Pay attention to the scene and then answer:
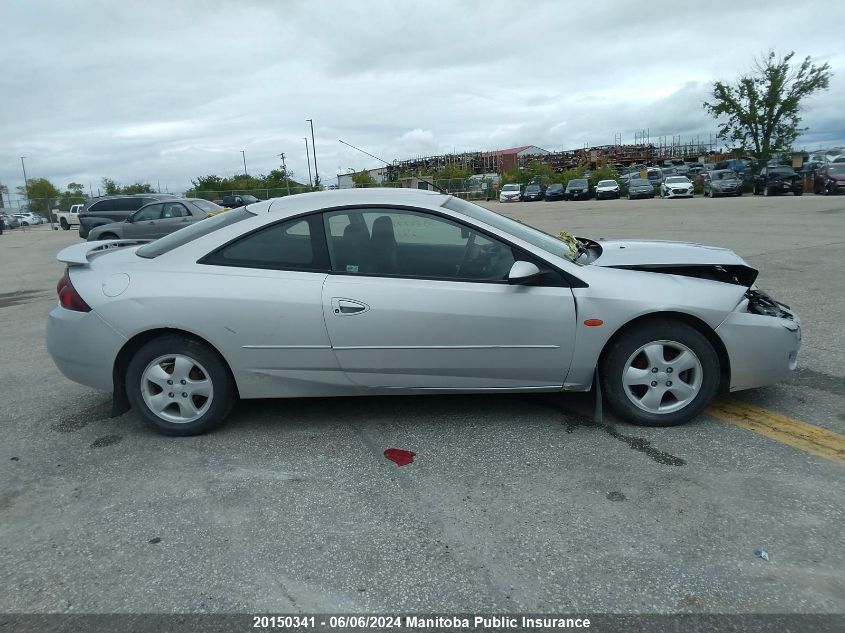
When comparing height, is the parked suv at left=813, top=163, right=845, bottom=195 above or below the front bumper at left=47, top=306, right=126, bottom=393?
above

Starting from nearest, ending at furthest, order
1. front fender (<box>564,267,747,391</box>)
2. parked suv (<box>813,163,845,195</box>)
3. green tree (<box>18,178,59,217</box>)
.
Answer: front fender (<box>564,267,747,391</box>) < parked suv (<box>813,163,845,195</box>) < green tree (<box>18,178,59,217</box>)

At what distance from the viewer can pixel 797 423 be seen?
149 inches

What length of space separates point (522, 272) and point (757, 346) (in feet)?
4.86

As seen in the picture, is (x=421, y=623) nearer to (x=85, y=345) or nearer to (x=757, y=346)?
(x=757, y=346)

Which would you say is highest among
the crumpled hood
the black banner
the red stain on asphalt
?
the crumpled hood

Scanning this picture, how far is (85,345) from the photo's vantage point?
12.7 feet

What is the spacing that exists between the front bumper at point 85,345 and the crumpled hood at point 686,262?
3.04m

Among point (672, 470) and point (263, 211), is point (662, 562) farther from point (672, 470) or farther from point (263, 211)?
point (263, 211)

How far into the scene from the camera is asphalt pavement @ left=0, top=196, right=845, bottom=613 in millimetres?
2422

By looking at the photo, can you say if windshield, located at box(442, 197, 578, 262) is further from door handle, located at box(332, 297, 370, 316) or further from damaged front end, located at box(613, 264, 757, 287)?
door handle, located at box(332, 297, 370, 316)

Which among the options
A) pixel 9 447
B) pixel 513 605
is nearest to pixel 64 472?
pixel 9 447

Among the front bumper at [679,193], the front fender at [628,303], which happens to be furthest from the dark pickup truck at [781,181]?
the front fender at [628,303]

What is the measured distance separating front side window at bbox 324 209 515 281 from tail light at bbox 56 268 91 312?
158 cm

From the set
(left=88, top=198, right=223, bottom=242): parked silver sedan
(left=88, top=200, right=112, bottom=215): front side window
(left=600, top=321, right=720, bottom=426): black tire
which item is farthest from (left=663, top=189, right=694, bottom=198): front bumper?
(left=600, top=321, right=720, bottom=426): black tire
